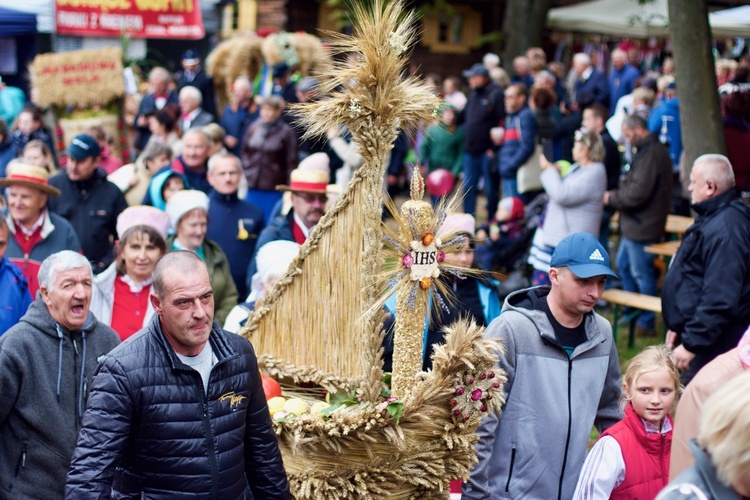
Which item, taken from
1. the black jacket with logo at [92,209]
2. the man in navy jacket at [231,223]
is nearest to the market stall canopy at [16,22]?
the black jacket with logo at [92,209]

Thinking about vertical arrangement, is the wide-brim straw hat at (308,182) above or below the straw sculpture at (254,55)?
below

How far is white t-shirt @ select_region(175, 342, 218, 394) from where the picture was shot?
11.5ft

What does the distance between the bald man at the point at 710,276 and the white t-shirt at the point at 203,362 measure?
341 centimetres

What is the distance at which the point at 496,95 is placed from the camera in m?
13.2

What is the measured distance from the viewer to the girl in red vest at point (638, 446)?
13.2 ft

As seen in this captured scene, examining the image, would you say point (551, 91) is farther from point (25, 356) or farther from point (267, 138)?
point (25, 356)

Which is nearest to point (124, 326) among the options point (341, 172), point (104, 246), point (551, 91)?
point (104, 246)

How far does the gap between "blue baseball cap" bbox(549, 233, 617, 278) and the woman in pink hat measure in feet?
9.12

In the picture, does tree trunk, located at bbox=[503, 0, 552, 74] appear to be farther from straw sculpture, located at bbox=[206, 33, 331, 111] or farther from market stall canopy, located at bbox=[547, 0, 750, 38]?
straw sculpture, located at bbox=[206, 33, 331, 111]

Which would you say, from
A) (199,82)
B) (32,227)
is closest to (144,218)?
(32,227)

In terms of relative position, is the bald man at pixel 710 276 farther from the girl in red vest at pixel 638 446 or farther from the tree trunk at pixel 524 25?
the tree trunk at pixel 524 25

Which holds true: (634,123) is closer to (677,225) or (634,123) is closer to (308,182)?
(677,225)

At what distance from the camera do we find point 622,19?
1927 cm

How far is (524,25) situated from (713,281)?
1218 centimetres
